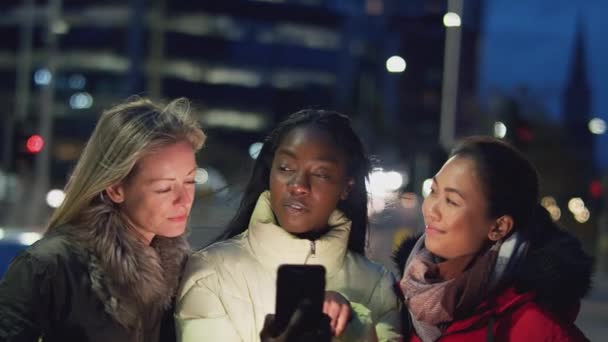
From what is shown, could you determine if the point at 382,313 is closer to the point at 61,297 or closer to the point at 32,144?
the point at 61,297

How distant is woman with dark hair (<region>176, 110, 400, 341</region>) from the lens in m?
3.20

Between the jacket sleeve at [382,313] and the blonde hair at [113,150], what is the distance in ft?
2.44

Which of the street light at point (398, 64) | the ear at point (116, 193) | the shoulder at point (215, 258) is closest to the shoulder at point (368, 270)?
the shoulder at point (215, 258)

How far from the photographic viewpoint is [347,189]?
11.4 feet

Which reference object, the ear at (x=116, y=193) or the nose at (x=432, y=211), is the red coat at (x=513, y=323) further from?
the ear at (x=116, y=193)

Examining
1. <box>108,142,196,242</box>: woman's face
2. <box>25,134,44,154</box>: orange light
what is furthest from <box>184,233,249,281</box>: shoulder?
<box>25,134,44,154</box>: orange light

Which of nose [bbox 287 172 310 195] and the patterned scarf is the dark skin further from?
the patterned scarf

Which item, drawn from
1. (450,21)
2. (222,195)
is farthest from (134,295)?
(450,21)

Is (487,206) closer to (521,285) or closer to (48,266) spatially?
(521,285)

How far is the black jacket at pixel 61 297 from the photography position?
300cm

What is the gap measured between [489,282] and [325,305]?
0.63 m

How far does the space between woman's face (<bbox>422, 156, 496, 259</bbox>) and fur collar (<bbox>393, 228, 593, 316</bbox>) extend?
0.16 metres

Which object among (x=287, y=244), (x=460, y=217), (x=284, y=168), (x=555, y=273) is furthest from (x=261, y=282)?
(x=555, y=273)

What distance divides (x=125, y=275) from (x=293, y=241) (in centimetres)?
50
